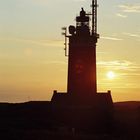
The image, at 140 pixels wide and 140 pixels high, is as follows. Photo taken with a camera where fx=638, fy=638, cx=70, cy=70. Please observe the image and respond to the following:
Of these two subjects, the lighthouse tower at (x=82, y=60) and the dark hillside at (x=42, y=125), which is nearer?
the dark hillside at (x=42, y=125)

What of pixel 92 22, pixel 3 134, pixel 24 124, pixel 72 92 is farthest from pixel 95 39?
pixel 3 134

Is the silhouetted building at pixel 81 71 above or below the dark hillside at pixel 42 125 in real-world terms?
above

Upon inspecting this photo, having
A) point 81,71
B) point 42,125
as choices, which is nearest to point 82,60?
point 81,71

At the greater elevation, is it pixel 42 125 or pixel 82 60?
pixel 82 60

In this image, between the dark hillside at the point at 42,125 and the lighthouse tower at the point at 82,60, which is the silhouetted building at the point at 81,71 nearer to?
the lighthouse tower at the point at 82,60

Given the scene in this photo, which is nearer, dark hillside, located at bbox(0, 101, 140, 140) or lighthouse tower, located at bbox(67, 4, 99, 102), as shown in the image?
dark hillside, located at bbox(0, 101, 140, 140)

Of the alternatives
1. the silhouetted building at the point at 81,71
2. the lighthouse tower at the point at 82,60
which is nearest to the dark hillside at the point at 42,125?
the silhouetted building at the point at 81,71

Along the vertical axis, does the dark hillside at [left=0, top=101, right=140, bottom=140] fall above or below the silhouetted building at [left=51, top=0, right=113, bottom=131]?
below

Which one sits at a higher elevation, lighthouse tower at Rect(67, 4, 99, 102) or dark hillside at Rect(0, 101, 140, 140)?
lighthouse tower at Rect(67, 4, 99, 102)

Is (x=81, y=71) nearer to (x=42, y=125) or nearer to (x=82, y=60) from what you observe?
(x=82, y=60)

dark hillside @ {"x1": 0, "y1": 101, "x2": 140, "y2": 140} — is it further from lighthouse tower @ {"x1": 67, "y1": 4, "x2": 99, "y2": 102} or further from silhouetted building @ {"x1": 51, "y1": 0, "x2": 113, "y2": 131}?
lighthouse tower @ {"x1": 67, "y1": 4, "x2": 99, "y2": 102}

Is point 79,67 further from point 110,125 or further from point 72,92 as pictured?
point 110,125

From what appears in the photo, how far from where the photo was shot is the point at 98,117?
187 ft

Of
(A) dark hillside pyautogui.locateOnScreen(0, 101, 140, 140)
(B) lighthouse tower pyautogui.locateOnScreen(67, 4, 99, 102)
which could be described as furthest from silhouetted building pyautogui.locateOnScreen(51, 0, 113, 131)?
(A) dark hillside pyautogui.locateOnScreen(0, 101, 140, 140)
